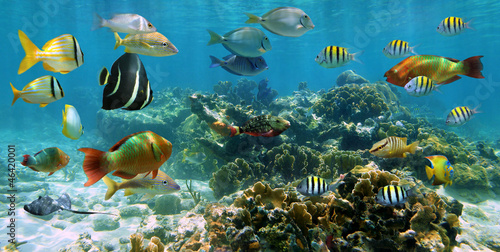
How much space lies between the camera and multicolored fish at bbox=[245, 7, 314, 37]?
9.90ft

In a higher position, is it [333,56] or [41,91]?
[333,56]

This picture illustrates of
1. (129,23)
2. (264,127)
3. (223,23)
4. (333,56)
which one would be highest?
(223,23)

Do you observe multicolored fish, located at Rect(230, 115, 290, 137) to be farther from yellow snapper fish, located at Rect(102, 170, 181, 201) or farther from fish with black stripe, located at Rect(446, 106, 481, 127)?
fish with black stripe, located at Rect(446, 106, 481, 127)

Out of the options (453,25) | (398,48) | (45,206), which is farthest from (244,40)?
(453,25)

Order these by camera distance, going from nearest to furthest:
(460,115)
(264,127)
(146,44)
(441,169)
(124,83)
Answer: (124,83) < (146,44) < (264,127) < (441,169) < (460,115)

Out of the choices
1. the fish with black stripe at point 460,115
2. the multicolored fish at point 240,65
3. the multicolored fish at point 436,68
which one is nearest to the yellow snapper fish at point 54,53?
the multicolored fish at point 240,65

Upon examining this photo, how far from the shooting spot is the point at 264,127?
277cm

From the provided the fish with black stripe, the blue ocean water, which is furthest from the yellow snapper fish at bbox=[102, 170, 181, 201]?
the blue ocean water

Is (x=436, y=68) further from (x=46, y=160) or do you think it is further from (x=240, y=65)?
(x=46, y=160)

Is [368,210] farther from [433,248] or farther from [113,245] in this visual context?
[113,245]

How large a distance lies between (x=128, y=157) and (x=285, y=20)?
8.26 ft

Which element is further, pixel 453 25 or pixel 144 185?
pixel 453 25

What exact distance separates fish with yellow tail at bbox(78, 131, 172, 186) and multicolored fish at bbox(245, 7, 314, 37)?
6.83 feet

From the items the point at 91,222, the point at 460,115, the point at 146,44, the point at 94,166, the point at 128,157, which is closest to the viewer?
the point at 94,166
